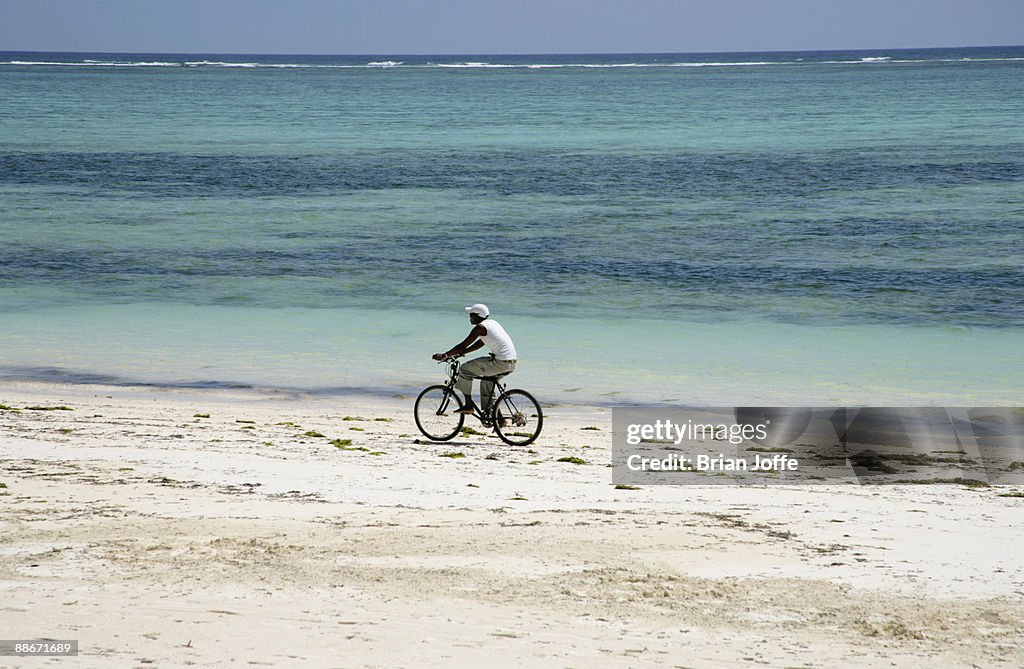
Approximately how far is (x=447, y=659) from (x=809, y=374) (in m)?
10.6

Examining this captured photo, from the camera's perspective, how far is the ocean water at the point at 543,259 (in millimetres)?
16047

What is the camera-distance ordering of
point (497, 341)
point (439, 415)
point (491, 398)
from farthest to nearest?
point (439, 415) → point (491, 398) → point (497, 341)

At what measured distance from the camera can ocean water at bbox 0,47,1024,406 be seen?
16047 mm

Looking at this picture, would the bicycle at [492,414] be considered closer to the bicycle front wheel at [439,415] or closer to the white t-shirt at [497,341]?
the bicycle front wheel at [439,415]

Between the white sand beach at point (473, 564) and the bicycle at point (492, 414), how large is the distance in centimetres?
76

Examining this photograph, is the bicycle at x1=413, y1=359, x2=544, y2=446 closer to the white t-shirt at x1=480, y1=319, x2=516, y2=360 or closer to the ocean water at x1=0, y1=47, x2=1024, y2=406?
the white t-shirt at x1=480, y1=319, x2=516, y2=360

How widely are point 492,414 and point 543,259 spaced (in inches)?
532

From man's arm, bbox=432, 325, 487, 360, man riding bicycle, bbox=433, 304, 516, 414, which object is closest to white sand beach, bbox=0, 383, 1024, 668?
man riding bicycle, bbox=433, 304, 516, 414

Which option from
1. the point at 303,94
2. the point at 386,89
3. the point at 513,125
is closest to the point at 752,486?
the point at 513,125

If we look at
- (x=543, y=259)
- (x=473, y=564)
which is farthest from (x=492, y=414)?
(x=543, y=259)

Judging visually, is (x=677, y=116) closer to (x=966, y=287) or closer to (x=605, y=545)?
(x=966, y=287)

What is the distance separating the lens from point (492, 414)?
11172 mm
